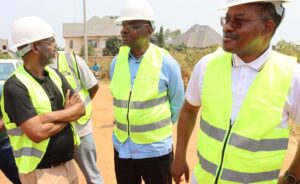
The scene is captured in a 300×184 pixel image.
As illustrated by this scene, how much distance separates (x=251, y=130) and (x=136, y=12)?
183 cm

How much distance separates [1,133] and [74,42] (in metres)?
60.1

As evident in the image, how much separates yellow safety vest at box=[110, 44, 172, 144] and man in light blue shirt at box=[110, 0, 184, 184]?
0.01 meters

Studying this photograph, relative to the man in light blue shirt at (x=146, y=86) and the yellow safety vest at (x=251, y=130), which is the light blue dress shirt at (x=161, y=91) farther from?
the yellow safety vest at (x=251, y=130)

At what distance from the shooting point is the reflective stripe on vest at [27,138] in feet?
9.07

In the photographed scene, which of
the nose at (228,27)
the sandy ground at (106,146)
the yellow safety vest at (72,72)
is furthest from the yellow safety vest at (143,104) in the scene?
the sandy ground at (106,146)

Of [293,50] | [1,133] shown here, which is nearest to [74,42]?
[293,50]

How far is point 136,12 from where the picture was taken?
11.1 feet

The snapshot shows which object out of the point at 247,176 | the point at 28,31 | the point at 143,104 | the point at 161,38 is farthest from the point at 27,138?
the point at 161,38

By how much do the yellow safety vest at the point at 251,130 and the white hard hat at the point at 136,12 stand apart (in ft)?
4.71

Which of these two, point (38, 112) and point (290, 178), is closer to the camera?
point (290, 178)

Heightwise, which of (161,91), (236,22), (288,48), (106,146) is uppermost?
(236,22)

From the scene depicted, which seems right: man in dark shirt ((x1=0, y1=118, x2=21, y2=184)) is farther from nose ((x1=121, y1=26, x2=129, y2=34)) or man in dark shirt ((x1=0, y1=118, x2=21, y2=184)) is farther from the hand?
the hand

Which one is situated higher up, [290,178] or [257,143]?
[257,143]

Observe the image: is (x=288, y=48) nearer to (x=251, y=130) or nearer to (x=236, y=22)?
(x=236, y=22)
